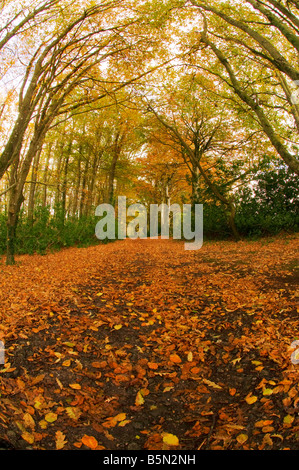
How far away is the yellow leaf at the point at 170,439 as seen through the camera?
A: 2104mm

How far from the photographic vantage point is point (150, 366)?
3.02 m

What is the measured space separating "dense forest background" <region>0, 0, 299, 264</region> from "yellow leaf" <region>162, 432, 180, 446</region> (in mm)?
4688

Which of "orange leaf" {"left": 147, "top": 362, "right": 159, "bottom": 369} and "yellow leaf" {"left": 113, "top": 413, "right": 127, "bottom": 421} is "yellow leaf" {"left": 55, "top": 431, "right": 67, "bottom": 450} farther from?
"orange leaf" {"left": 147, "top": 362, "right": 159, "bottom": 369}

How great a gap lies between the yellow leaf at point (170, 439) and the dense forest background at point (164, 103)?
4688mm

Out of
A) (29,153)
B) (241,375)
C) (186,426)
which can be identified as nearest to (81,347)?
(186,426)

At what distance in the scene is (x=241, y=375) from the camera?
9.06 ft

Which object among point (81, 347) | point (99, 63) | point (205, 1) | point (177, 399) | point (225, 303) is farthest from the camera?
point (99, 63)

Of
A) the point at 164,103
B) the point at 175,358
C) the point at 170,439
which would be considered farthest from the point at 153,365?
the point at 164,103

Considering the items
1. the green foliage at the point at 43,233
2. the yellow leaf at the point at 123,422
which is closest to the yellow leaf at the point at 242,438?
the yellow leaf at the point at 123,422

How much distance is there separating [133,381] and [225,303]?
2.19 m

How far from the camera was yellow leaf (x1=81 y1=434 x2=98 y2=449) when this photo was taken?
2.07 metres

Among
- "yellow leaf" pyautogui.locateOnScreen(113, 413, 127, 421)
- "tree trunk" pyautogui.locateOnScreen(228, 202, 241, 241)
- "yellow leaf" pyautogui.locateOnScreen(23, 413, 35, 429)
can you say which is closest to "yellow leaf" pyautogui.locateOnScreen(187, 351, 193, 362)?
"yellow leaf" pyautogui.locateOnScreen(113, 413, 127, 421)

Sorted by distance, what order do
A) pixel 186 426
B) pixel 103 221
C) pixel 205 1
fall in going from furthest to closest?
pixel 103 221 → pixel 205 1 → pixel 186 426
